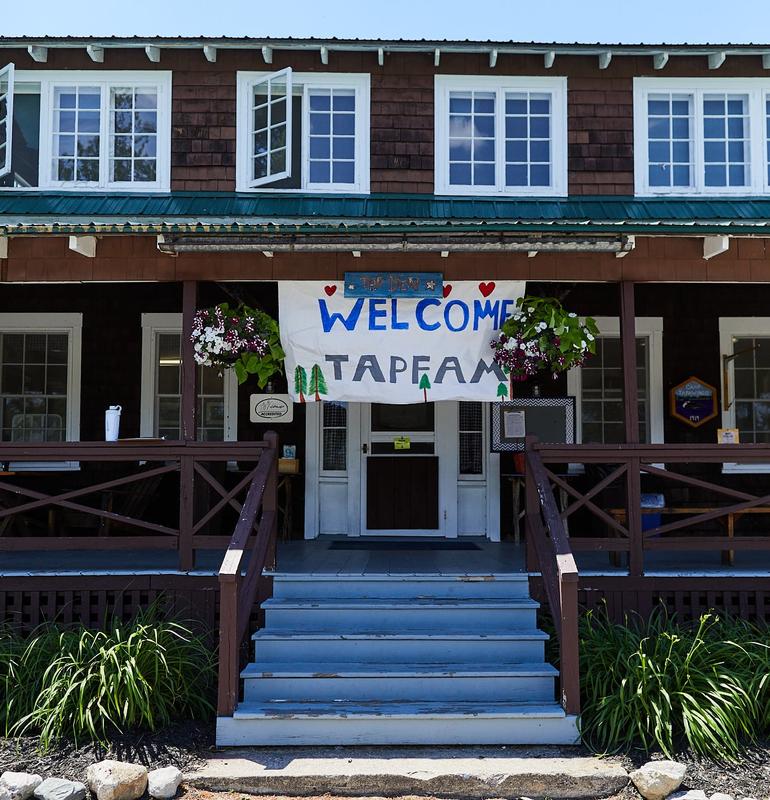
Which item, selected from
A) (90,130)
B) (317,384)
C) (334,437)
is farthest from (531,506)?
(90,130)

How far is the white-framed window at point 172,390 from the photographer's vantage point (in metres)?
9.77

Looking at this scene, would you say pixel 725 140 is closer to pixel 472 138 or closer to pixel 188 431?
pixel 472 138

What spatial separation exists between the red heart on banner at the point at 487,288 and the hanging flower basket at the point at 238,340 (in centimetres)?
190

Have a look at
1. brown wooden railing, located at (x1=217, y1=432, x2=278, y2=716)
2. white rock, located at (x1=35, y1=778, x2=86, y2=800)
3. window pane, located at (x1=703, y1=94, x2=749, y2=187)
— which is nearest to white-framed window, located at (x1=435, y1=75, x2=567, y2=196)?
window pane, located at (x1=703, y1=94, x2=749, y2=187)

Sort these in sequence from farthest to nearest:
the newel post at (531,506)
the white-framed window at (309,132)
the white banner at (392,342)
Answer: the white-framed window at (309,132), the white banner at (392,342), the newel post at (531,506)

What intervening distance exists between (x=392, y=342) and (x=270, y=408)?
2732mm

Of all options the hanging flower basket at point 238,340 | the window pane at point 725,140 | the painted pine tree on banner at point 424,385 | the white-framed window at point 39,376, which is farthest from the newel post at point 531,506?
the white-framed window at point 39,376

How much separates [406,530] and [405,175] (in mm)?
4047

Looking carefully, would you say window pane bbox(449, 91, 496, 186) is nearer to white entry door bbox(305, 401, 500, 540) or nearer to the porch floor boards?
white entry door bbox(305, 401, 500, 540)

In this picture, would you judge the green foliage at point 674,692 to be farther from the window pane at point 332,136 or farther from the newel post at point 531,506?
the window pane at point 332,136

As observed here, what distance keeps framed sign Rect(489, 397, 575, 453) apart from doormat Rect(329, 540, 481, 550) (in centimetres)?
132

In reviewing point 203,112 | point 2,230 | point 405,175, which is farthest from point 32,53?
point 405,175

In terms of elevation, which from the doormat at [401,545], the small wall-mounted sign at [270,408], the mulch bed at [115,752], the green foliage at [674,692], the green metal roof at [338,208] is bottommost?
the mulch bed at [115,752]

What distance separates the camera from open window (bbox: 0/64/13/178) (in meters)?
8.87
